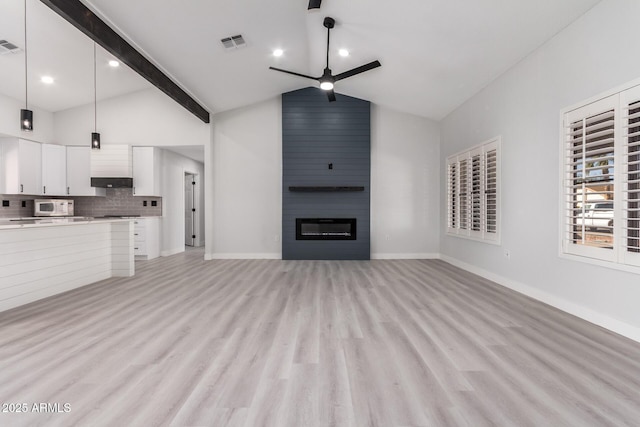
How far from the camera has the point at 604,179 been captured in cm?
274

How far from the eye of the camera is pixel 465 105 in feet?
17.6

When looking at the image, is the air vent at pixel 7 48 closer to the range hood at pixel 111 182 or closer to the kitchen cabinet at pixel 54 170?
the kitchen cabinet at pixel 54 170

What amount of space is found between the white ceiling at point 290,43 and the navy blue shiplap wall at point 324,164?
58 cm

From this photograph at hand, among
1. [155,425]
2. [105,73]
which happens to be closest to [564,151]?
[155,425]

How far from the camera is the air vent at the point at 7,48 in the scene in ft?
13.8

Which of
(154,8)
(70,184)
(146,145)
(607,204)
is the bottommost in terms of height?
(607,204)

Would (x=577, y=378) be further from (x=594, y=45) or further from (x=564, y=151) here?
(x=594, y=45)

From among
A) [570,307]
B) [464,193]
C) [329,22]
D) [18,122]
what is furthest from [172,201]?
[570,307]

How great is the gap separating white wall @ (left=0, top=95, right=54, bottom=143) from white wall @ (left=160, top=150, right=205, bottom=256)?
220 cm

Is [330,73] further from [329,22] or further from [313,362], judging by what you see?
[313,362]

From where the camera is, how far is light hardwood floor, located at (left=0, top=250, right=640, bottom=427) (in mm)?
1542

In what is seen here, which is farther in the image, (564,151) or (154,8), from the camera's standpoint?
(154,8)

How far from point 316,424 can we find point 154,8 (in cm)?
418

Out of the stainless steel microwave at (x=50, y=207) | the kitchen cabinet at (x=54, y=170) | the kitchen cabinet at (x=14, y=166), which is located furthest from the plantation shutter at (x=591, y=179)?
the kitchen cabinet at (x=14, y=166)
